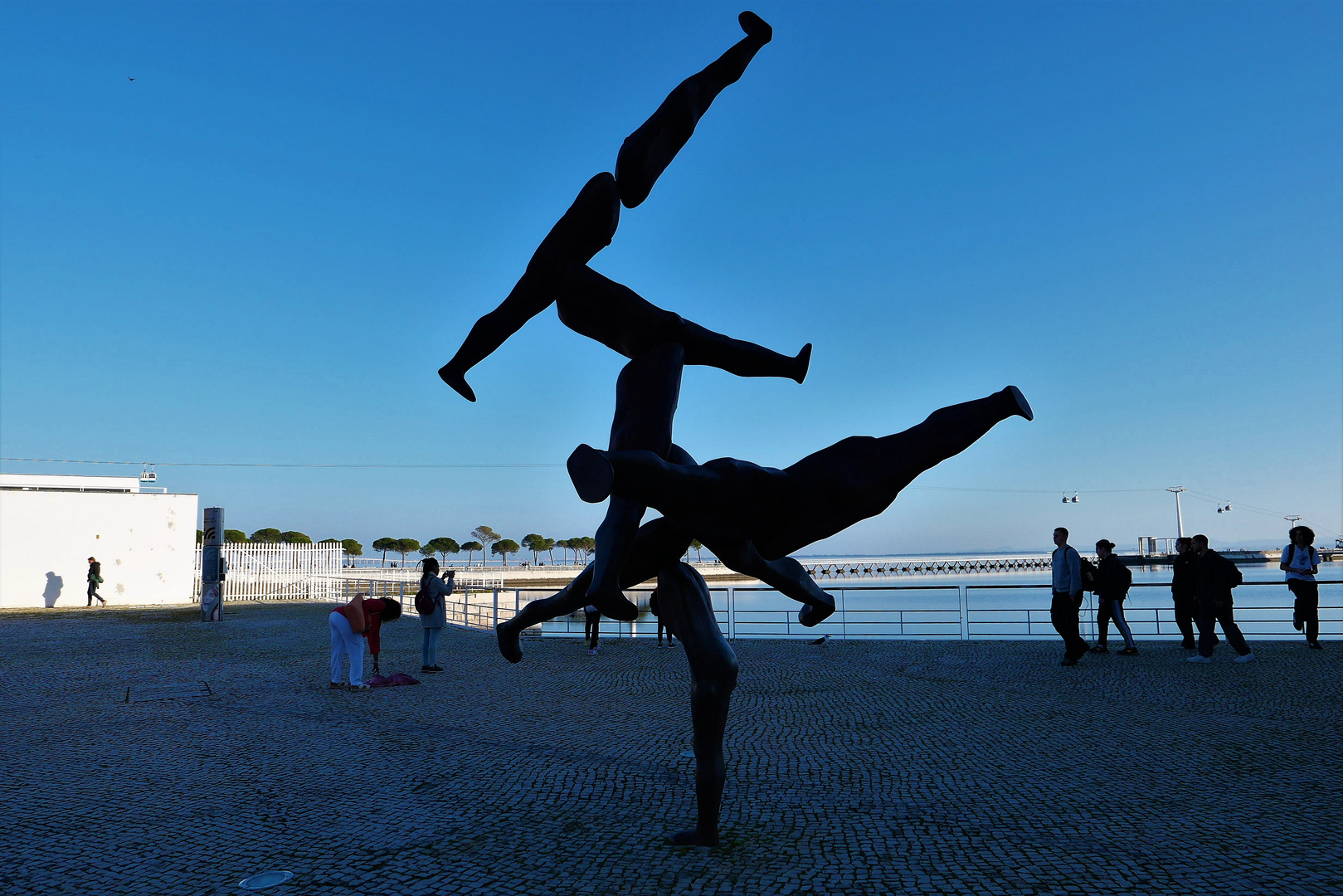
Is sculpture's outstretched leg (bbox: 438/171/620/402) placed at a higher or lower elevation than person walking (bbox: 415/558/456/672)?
higher

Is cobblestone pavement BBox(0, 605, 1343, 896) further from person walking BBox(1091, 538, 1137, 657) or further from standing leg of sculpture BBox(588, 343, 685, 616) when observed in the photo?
standing leg of sculpture BBox(588, 343, 685, 616)

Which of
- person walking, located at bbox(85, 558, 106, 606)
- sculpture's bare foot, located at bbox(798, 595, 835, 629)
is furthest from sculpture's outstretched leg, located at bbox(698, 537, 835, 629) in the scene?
person walking, located at bbox(85, 558, 106, 606)

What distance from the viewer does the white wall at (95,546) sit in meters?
25.8

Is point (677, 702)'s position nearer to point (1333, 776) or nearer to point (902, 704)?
point (902, 704)

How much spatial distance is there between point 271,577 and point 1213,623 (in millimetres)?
28155

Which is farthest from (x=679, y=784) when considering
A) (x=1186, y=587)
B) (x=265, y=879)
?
(x=1186, y=587)

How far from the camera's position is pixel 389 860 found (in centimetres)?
407

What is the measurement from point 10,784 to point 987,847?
6370mm

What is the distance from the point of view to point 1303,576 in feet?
35.1

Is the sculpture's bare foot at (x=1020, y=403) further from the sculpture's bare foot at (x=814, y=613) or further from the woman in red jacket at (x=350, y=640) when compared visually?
the woman in red jacket at (x=350, y=640)

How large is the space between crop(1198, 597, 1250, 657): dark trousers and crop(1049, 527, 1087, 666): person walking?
1.42 metres

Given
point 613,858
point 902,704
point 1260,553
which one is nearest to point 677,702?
point 902,704

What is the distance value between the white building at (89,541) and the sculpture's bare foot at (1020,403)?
31087 mm

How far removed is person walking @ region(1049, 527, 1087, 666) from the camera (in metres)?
A: 10.2
